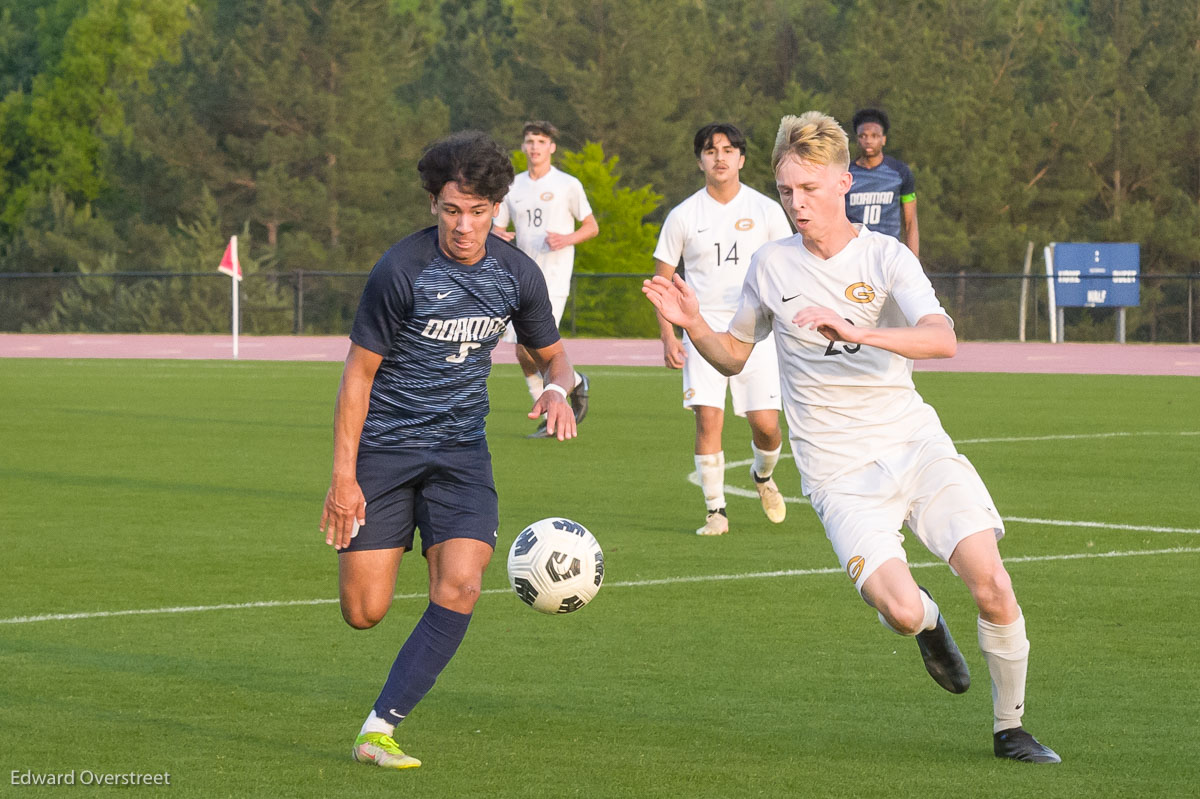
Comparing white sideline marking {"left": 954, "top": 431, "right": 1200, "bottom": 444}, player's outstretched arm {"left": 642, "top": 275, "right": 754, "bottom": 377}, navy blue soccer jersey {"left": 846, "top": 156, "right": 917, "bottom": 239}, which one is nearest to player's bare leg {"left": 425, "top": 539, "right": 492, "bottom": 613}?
player's outstretched arm {"left": 642, "top": 275, "right": 754, "bottom": 377}

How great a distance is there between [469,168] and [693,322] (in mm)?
1036

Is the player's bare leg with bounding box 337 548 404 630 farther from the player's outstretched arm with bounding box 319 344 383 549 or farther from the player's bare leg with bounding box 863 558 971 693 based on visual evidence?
the player's bare leg with bounding box 863 558 971 693

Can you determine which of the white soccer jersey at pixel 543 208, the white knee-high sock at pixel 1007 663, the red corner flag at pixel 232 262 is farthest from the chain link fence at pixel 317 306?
the white knee-high sock at pixel 1007 663

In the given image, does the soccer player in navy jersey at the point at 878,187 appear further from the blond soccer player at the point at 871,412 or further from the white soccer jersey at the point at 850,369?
the white soccer jersey at the point at 850,369

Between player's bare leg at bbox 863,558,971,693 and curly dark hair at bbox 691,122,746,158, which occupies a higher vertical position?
curly dark hair at bbox 691,122,746,158

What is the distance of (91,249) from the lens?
5856 cm

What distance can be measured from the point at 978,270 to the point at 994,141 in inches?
164

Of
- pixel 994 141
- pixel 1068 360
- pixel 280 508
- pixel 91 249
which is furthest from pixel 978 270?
pixel 280 508

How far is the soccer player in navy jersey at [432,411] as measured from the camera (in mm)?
5668

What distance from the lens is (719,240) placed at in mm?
11242

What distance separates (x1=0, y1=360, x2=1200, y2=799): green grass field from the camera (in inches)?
219

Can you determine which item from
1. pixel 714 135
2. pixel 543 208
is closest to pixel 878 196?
pixel 543 208

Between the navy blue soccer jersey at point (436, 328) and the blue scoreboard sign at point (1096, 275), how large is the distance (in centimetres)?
3423

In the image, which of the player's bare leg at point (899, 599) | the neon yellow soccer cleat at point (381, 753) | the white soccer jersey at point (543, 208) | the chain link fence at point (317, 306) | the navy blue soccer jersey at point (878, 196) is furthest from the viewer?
the chain link fence at point (317, 306)
